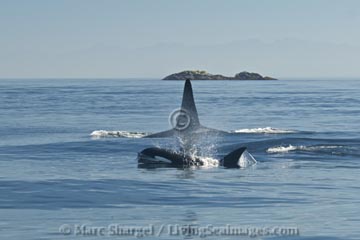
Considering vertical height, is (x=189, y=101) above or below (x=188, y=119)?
above

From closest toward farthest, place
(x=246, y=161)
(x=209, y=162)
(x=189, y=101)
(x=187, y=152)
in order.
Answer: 1. (x=209, y=162)
2. (x=246, y=161)
3. (x=187, y=152)
4. (x=189, y=101)

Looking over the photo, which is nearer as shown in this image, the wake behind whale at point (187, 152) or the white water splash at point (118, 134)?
the wake behind whale at point (187, 152)

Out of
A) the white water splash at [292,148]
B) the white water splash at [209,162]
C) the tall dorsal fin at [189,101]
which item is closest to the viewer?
the white water splash at [209,162]

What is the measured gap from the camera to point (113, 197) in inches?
984

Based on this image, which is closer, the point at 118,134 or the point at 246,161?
the point at 246,161

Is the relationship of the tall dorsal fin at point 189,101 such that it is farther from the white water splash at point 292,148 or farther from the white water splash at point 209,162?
the white water splash at point 209,162

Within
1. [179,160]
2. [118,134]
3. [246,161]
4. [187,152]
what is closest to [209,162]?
[179,160]

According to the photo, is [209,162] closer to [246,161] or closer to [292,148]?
[246,161]

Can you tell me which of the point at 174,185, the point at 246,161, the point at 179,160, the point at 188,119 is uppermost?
the point at 188,119

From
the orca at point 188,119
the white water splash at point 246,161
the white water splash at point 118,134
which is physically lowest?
the white water splash at point 246,161

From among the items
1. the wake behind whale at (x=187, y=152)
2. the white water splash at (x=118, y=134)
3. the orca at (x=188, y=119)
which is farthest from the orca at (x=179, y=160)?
the white water splash at (x=118, y=134)

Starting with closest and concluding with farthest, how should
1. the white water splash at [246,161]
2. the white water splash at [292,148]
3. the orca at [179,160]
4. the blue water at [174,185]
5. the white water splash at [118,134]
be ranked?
the blue water at [174,185], the orca at [179,160], the white water splash at [246,161], the white water splash at [292,148], the white water splash at [118,134]

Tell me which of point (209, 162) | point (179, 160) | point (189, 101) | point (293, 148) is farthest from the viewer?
point (293, 148)

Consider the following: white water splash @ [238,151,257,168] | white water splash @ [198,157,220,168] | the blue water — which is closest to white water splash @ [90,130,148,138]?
the blue water
